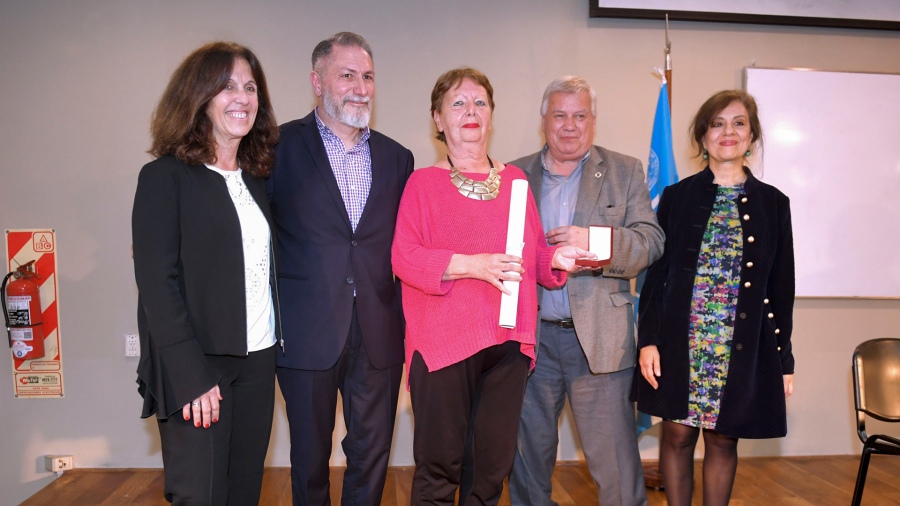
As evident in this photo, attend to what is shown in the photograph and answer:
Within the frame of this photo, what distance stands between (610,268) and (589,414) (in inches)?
23.8

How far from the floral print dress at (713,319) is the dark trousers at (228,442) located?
1470 millimetres

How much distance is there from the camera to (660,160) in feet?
11.1

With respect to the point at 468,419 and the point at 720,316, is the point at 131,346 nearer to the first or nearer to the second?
the point at 468,419

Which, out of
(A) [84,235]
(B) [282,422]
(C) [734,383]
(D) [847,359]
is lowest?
(B) [282,422]

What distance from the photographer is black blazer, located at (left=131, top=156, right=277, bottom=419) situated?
170cm

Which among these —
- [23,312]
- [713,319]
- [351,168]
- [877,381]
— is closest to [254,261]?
[351,168]

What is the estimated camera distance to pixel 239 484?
1919 mm

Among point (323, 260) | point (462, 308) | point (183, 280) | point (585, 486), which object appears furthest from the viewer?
point (585, 486)

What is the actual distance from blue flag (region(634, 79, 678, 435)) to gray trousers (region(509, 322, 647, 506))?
829 millimetres

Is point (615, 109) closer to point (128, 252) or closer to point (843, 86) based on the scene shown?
point (843, 86)

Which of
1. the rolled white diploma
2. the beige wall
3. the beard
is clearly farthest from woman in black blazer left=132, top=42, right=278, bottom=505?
the beige wall

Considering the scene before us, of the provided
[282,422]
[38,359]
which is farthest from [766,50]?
[38,359]

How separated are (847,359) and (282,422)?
3.37 metres

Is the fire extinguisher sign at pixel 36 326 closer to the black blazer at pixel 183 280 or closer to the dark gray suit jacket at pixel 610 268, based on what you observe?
the black blazer at pixel 183 280
